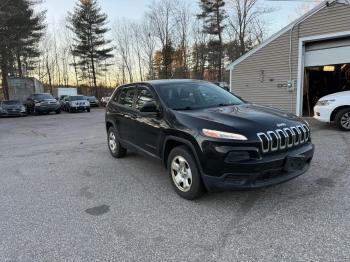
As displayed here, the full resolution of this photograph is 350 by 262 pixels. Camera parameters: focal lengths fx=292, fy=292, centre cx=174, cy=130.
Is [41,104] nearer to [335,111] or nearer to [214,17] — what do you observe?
[335,111]

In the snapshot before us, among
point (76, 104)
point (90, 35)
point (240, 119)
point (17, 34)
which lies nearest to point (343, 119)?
point (240, 119)

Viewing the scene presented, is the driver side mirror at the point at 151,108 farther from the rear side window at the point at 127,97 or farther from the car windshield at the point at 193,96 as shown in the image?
the rear side window at the point at 127,97

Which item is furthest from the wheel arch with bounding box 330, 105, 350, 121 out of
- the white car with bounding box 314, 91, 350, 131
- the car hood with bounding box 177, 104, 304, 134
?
the car hood with bounding box 177, 104, 304, 134

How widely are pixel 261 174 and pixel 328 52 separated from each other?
33.4ft

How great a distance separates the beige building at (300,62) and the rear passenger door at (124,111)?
878 centimetres

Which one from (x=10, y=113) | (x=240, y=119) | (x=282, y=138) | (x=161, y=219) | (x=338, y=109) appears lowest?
(x=161, y=219)

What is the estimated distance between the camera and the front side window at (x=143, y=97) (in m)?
4.92

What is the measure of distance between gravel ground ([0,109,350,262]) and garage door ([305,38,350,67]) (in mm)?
7229

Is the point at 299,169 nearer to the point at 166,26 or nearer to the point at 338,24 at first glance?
the point at 338,24

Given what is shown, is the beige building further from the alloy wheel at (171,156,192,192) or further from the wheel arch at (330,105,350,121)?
the alloy wheel at (171,156,192,192)

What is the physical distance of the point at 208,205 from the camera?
3.86 metres

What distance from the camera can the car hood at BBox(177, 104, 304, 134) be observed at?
3.48m

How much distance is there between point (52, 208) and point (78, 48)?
125 feet

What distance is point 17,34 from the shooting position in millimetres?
28859
